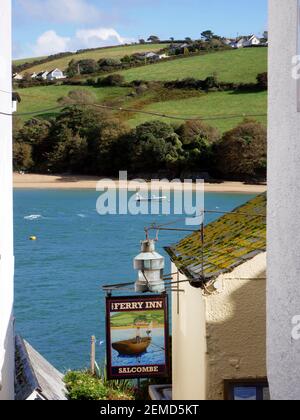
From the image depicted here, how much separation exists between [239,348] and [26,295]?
26.3 m

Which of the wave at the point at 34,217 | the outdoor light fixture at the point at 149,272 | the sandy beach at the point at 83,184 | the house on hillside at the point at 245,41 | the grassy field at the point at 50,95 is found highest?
the house on hillside at the point at 245,41

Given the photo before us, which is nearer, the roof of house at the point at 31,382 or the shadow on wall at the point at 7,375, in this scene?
the shadow on wall at the point at 7,375

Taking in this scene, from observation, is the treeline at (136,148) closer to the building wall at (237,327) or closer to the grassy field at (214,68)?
the grassy field at (214,68)

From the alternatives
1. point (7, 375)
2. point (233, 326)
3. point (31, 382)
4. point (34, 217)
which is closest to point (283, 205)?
point (233, 326)

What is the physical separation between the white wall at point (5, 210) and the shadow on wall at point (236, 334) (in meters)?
1.96

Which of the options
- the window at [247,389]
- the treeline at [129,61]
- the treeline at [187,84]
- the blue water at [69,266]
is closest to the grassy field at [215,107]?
the treeline at [187,84]

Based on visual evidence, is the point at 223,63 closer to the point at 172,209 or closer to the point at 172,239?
the point at 172,209

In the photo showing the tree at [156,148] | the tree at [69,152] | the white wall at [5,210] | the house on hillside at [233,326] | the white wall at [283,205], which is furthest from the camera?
the tree at [69,152]

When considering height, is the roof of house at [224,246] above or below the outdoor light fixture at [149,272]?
above

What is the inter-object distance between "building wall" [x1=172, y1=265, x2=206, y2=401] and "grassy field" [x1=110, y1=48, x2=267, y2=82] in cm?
8333

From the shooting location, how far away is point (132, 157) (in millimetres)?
73125

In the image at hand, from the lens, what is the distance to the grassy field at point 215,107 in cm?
8350

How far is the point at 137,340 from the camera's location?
9.47 m

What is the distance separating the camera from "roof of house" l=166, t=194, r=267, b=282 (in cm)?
778
